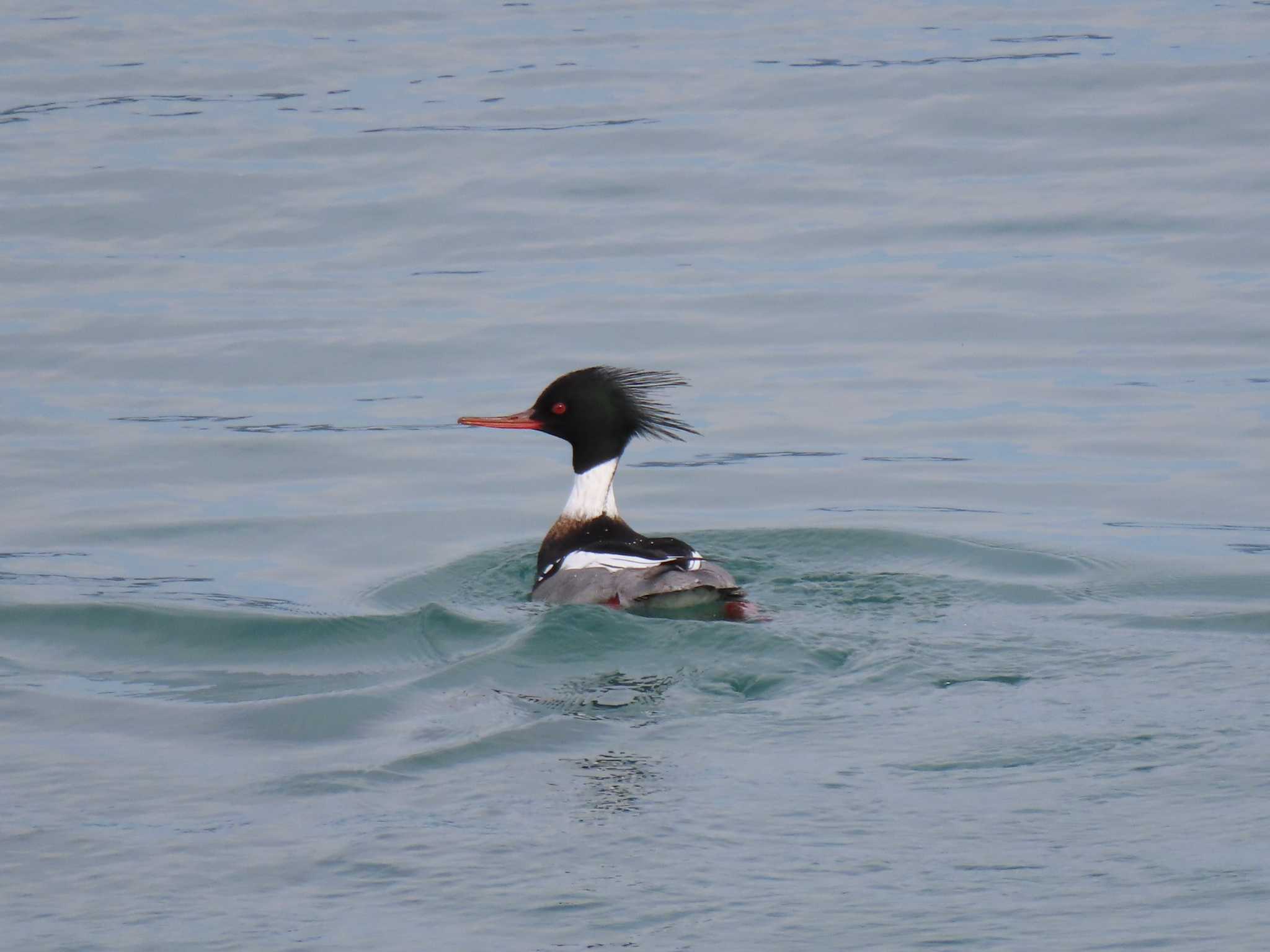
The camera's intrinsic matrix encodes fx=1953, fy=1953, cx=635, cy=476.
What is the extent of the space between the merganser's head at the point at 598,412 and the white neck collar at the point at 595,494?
0.04 m

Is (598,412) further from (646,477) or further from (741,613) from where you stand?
(646,477)

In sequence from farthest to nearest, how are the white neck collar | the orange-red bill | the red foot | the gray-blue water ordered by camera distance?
the white neck collar → the orange-red bill → the red foot → the gray-blue water

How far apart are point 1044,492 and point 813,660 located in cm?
330

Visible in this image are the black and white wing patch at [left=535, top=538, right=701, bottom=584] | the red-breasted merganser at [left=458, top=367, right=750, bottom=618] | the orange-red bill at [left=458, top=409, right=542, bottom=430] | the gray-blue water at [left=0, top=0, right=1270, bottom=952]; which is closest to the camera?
the gray-blue water at [left=0, top=0, right=1270, bottom=952]

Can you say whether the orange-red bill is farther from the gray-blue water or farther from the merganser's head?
the gray-blue water

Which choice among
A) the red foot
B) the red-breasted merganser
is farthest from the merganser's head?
the red foot

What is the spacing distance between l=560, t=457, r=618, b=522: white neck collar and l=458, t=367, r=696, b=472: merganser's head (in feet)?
0.12

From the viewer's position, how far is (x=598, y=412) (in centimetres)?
946

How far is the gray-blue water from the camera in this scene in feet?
18.2

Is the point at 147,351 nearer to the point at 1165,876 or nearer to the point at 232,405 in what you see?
the point at 232,405

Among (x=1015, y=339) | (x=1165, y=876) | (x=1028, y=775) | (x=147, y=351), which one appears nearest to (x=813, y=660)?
(x=1028, y=775)

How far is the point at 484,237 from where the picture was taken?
1524 cm

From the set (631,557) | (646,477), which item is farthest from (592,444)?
(646,477)

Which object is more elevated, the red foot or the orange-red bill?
the orange-red bill
